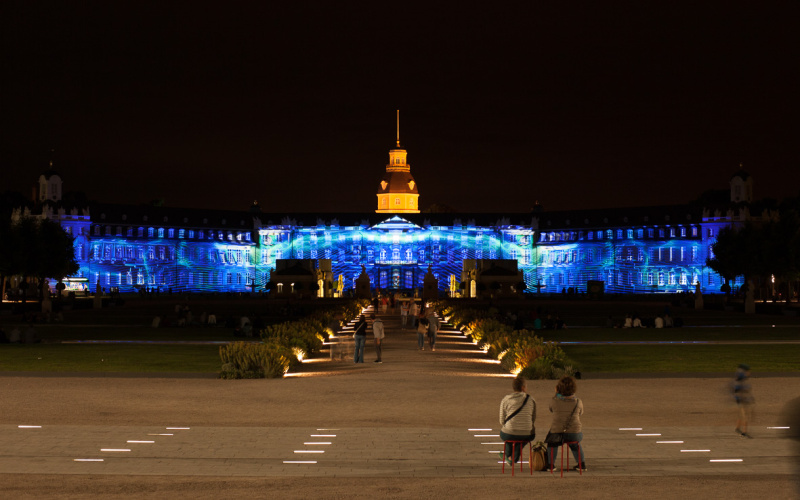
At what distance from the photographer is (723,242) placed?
121 m

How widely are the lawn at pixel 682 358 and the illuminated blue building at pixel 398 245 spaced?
12548 centimetres

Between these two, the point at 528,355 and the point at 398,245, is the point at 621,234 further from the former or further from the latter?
the point at 528,355

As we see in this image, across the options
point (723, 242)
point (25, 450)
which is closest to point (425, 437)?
point (25, 450)

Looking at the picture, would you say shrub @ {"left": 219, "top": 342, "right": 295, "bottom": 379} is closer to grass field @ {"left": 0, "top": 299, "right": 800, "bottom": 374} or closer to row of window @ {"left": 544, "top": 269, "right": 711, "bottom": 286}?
grass field @ {"left": 0, "top": 299, "right": 800, "bottom": 374}

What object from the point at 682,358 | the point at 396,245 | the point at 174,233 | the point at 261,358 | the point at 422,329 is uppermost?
the point at 174,233

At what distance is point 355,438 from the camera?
60.5ft

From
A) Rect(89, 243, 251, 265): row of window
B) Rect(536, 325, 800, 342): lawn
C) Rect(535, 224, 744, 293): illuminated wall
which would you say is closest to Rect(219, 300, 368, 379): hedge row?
Rect(536, 325, 800, 342): lawn

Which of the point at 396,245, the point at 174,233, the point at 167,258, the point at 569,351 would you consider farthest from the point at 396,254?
the point at 569,351

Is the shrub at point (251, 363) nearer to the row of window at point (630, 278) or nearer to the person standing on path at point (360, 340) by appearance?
the person standing on path at point (360, 340)

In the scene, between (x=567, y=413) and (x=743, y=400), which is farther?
(x=743, y=400)

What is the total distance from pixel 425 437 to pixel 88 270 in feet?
520

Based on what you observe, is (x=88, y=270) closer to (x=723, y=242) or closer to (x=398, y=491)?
(x=723, y=242)

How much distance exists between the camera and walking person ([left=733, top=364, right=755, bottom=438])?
18594 mm

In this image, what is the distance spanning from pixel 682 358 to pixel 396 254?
152478 millimetres
